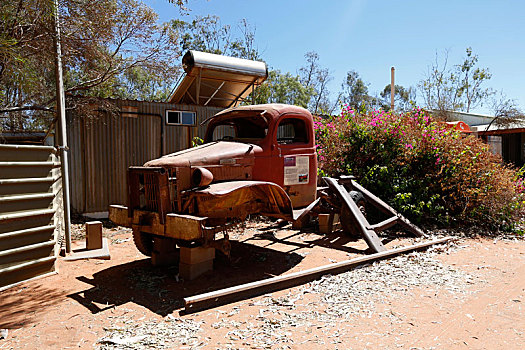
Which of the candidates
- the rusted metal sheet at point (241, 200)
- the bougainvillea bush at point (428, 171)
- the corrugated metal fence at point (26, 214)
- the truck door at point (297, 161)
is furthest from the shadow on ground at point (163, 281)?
the bougainvillea bush at point (428, 171)

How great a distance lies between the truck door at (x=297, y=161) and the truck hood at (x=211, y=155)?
482mm

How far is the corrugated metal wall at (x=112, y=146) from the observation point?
924 centimetres

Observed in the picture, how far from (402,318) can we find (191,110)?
839cm

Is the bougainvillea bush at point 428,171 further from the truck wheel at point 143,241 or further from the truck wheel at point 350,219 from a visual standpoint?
the truck wheel at point 143,241

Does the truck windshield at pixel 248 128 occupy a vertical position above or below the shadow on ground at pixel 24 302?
above

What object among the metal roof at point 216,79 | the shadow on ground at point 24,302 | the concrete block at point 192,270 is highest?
the metal roof at point 216,79

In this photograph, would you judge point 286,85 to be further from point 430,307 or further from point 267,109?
point 430,307

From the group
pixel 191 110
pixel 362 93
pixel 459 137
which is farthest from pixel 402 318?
pixel 362 93

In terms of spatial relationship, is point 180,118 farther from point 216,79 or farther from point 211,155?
point 211,155

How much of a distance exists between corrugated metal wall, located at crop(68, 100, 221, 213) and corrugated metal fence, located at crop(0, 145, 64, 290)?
13.1 feet

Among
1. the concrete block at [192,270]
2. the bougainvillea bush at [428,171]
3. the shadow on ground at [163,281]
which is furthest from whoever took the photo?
the bougainvillea bush at [428,171]

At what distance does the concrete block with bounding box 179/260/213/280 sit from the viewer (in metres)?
5.15

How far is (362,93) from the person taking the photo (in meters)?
43.2

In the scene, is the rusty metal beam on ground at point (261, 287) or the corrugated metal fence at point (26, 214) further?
the corrugated metal fence at point (26, 214)
